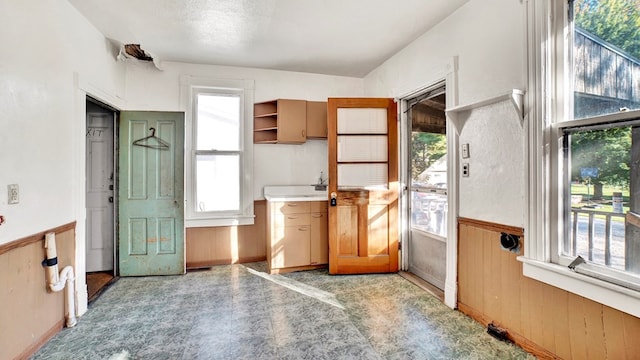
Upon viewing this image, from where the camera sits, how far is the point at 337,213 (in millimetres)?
3486

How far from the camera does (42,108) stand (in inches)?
82.3

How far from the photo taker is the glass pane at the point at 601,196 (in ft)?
5.03

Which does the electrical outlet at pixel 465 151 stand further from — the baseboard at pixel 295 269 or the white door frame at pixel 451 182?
the baseboard at pixel 295 269

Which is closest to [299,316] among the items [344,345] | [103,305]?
[344,345]

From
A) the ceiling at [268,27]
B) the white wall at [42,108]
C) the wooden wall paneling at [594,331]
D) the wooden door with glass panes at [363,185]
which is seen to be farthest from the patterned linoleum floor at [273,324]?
the ceiling at [268,27]

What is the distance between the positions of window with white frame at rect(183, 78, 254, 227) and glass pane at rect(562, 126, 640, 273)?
3.33 m

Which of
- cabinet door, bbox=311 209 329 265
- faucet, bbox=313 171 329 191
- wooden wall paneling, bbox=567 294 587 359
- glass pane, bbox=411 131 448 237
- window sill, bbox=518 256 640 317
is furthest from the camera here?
faucet, bbox=313 171 329 191

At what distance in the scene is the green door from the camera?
347cm

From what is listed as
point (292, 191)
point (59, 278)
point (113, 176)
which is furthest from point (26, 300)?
point (292, 191)

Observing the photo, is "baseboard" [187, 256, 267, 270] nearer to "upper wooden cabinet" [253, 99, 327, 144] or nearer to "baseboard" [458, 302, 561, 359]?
"upper wooden cabinet" [253, 99, 327, 144]

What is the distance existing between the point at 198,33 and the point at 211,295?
264cm

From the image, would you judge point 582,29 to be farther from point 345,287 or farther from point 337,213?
point 345,287

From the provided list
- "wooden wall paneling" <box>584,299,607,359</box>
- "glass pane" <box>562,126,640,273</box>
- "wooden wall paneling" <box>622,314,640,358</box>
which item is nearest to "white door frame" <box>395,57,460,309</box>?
"glass pane" <box>562,126,640,273</box>

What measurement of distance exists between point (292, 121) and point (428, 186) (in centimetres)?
191
